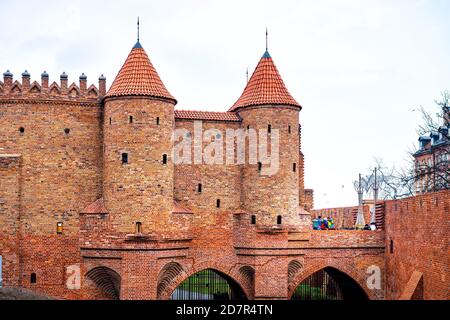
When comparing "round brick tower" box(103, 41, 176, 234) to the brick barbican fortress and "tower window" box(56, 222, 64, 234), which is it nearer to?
the brick barbican fortress

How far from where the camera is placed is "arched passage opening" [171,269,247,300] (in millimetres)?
24667

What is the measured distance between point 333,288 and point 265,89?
1248 centimetres

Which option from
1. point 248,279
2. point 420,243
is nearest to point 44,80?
point 248,279

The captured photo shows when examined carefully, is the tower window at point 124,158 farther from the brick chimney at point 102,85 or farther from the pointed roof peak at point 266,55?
the pointed roof peak at point 266,55

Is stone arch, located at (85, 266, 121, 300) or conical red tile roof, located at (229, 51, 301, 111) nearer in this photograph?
stone arch, located at (85, 266, 121, 300)

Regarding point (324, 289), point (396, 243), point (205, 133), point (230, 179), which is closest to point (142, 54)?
point (205, 133)

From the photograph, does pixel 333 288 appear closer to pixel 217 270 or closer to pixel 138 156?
pixel 217 270

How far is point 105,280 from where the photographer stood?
890 inches

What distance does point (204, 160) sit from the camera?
23.8 m

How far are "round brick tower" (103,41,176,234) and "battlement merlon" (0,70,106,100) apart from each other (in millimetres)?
1251

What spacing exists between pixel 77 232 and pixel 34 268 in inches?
80.3

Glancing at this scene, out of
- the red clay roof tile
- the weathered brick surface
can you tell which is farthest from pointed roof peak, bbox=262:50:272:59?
the weathered brick surface

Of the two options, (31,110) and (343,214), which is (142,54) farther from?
(343,214)

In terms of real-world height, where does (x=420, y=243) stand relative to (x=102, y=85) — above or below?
below
